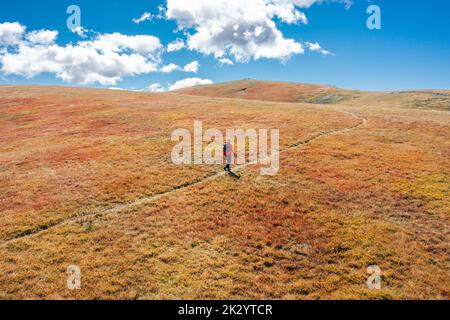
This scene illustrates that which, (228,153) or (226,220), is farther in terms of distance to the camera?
(228,153)

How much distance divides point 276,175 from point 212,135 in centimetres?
1636

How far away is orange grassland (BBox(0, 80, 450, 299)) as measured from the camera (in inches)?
651

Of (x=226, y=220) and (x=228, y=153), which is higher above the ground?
(x=228, y=153)

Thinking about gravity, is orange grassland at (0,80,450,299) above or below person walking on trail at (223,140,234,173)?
below

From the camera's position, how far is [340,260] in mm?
18219

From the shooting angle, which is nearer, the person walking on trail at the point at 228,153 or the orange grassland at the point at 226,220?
the orange grassland at the point at 226,220

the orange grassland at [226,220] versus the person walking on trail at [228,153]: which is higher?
the person walking on trail at [228,153]

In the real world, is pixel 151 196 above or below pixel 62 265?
above

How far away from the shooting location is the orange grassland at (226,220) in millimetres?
16531

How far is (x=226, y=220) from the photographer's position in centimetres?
2245

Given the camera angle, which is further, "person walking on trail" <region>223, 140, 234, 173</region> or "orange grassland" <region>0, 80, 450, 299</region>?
"person walking on trail" <region>223, 140, 234, 173</region>
